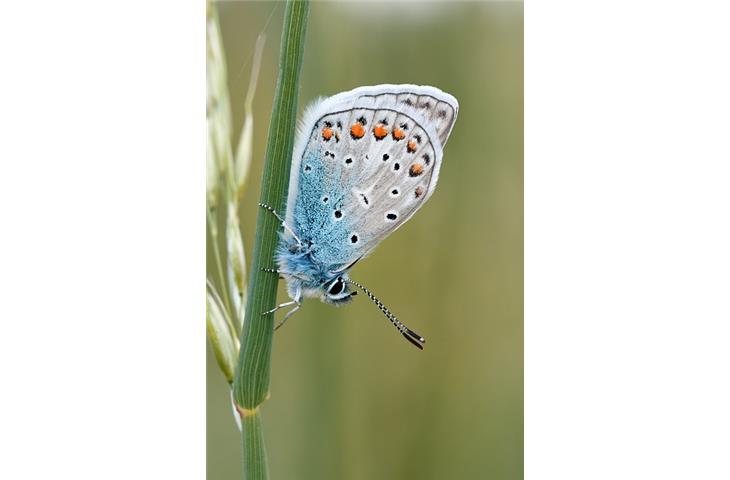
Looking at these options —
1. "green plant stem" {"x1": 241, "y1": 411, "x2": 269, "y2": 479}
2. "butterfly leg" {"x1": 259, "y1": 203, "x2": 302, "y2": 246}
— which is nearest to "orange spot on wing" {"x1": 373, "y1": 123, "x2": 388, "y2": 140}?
"butterfly leg" {"x1": 259, "y1": 203, "x2": 302, "y2": 246}

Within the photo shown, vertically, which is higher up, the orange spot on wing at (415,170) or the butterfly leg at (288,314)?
the orange spot on wing at (415,170)

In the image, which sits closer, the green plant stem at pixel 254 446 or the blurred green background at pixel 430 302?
the green plant stem at pixel 254 446

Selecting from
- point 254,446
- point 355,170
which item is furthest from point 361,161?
point 254,446

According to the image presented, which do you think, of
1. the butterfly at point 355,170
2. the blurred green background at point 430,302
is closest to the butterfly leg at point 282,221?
the butterfly at point 355,170

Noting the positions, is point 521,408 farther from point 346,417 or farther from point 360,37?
point 360,37

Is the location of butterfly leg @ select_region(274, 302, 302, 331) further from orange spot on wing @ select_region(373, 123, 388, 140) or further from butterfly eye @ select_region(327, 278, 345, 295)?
orange spot on wing @ select_region(373, 123, 388, 140)

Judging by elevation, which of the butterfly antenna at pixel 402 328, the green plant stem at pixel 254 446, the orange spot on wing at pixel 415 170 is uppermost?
the orange spot on wing at pixel 415 170

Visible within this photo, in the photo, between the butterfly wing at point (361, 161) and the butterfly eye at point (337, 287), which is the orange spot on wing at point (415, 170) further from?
the butterfly eye at point (337, 287)

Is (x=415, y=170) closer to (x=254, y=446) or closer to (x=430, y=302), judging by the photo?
(x=430, y=302)
